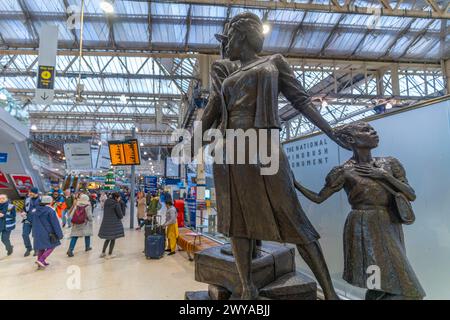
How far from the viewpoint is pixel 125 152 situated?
391 inches

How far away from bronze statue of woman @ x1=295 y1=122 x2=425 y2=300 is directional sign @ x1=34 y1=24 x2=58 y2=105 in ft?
23.3

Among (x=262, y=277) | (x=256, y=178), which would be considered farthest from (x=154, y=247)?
(x=256, y=178)

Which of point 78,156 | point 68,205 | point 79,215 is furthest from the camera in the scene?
point 68,205

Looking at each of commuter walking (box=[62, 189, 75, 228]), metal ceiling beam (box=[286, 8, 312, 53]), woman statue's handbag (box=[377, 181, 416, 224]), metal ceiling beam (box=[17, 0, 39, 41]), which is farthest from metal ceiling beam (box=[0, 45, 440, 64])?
woman statue's handbag (box=[377, 181, 416, 224])

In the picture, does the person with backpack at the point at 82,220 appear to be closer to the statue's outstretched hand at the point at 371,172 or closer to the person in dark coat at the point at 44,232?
the person in dark coat at the point at 44,232

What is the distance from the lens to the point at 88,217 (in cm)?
673

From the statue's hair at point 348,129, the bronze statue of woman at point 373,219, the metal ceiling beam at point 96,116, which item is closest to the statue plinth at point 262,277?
the bronze statue of woman at point 373,219

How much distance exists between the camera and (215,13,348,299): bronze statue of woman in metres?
1.46

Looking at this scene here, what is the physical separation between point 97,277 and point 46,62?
532 cm

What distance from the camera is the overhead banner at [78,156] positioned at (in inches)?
366

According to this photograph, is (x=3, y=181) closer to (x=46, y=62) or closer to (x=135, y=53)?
(x=135, y=53)

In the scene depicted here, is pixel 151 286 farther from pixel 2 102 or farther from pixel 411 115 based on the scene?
pixel 2 102

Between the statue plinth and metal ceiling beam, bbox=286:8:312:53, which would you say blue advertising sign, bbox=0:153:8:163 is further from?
the statue plinth
